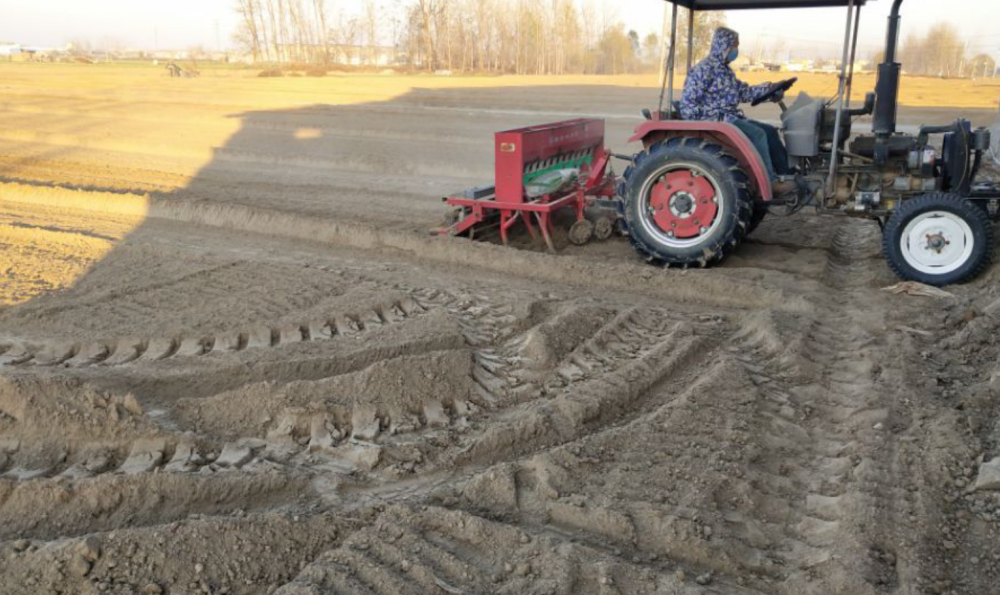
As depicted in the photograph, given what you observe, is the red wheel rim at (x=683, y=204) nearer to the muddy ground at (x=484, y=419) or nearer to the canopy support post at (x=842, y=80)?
the muddy ground at (x=484, y=419)

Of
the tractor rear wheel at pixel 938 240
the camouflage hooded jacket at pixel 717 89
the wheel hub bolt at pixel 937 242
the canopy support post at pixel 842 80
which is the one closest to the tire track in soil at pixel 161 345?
the camouflage hooded jacket at pixel 717 89

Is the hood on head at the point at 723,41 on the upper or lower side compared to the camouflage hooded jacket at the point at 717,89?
upper

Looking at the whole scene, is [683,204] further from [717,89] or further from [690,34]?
[690,34]

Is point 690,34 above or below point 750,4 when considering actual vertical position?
below

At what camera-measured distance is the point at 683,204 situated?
21.1 feet

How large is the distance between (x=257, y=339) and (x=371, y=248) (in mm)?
2828

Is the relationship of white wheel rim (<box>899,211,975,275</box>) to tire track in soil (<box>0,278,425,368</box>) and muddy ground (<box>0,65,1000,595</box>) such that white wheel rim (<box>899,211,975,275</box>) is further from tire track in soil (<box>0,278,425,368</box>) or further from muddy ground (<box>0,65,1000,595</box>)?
tire track in soil (<box>0,278,425,368</box>)

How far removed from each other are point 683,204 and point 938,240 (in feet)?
5.91

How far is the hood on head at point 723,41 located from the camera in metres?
6.14

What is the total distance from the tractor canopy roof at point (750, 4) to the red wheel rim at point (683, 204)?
1.35 meters

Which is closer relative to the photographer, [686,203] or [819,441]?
[819,441]

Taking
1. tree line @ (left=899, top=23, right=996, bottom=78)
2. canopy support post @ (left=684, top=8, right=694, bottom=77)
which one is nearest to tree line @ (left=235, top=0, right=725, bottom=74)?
tree line @ (left=899, top=23, right=996, bottom=78)

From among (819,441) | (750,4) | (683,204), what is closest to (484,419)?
(819,441)

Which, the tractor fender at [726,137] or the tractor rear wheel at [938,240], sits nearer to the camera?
the tractor rear wheel at [938,240]
